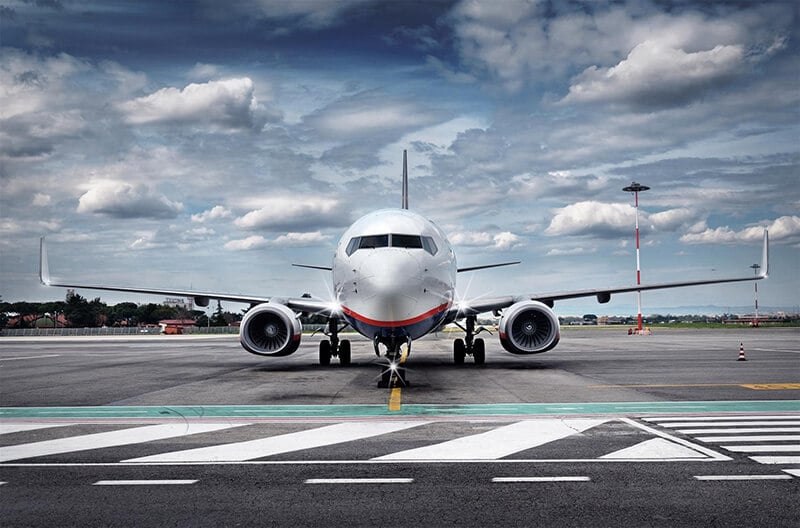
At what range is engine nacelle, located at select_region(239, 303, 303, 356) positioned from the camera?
19000 millimetres

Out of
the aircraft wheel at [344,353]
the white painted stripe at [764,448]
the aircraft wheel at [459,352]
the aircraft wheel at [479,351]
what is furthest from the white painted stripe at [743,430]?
the aircraft wheel at [344,353]

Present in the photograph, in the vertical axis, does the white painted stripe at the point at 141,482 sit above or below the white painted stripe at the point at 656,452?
above

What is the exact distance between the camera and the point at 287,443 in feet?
27.9

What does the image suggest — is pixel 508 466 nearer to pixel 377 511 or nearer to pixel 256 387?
pixel 377 511

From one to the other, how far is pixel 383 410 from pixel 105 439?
14.6 feet

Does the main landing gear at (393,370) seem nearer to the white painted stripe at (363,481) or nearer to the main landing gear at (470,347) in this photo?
the main landing gear at (470,347)

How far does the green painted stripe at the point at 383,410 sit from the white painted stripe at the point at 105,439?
1.12m

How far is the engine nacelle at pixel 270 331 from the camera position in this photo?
19000 mm

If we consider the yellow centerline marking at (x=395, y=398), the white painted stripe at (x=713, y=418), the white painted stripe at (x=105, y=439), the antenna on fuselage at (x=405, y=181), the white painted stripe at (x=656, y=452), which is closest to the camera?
the white painted stripe at (x=656, y=452)

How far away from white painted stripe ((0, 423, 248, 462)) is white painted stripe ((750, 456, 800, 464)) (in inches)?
274

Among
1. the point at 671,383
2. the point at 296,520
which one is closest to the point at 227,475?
the point at 296,520

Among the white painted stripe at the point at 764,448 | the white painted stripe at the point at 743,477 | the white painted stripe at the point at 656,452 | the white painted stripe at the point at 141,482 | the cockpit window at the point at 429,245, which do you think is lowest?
the white painted stripe at the point at 764,448

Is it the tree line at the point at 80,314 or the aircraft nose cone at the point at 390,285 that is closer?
the aircraft nose cone at the point at 390,285

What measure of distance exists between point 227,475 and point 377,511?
6.67ft
